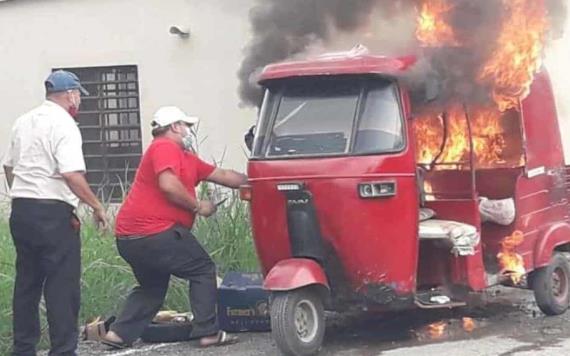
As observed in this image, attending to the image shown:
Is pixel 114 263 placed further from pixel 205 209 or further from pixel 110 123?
pixel 110 123

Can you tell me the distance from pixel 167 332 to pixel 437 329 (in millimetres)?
2018

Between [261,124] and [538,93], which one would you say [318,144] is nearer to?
[261,124]

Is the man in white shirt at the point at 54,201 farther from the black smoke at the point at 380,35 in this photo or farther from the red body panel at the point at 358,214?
the black smoke at the point at 380,35

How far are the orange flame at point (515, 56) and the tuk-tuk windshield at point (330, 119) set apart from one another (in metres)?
0.94

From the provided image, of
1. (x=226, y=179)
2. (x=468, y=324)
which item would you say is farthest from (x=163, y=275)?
(x=468, y=324)

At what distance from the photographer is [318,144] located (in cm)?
809

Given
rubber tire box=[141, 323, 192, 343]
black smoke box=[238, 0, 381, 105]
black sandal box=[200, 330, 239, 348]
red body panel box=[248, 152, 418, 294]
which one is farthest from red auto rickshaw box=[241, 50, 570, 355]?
black smoke box=[238, 0, 381, 105]

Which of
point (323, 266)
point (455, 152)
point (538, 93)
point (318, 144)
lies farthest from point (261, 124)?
point (538, 93)

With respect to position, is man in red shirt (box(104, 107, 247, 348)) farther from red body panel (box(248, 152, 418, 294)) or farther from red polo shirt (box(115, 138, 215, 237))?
red body panel (box(248, 152, 418, 294))

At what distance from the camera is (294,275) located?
782 cm

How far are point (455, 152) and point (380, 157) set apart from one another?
1.44m

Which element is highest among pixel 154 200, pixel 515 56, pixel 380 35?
pixel 380 35

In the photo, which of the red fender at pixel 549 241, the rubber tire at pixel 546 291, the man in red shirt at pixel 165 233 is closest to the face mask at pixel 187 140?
the man in red shirt at pixel 165 233

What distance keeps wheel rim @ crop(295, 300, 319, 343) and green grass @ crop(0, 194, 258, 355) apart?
1719mm
